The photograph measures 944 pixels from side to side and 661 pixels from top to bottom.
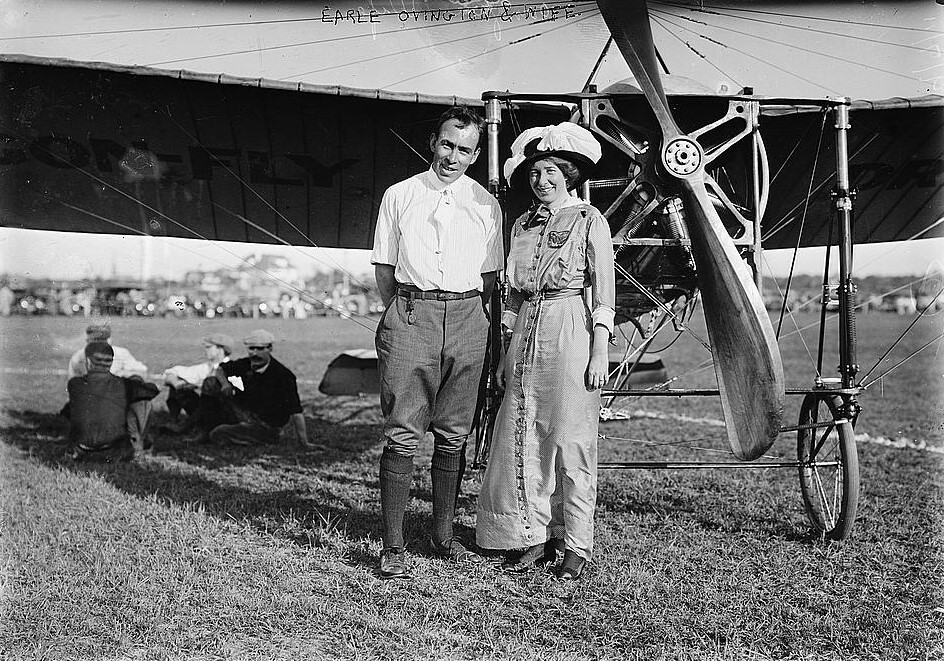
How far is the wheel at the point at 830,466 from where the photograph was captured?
4.22m

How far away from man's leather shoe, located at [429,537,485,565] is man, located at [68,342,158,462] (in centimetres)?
412

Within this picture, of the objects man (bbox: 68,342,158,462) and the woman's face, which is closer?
the woman's face

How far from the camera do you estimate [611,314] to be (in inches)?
139

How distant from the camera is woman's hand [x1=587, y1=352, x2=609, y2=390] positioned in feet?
11.4

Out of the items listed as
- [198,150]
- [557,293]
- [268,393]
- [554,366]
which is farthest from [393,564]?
[268,393]

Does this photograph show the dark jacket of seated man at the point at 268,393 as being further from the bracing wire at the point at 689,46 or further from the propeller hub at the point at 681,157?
the propeller hub at the point at 681,157

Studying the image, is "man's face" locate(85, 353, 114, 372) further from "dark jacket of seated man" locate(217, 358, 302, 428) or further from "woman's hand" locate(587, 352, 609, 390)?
"woman's hand" locate(587, 352, 609, 390)

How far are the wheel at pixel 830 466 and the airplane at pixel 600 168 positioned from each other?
0.07 metres

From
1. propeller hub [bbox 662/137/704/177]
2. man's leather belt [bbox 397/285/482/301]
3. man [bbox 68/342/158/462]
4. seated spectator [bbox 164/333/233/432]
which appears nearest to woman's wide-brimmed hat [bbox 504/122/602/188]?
propeller hub [bbox 662/137/704/177]

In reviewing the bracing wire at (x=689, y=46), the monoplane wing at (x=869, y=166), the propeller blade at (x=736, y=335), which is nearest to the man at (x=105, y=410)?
the propeller blade at (x=736, y=335)

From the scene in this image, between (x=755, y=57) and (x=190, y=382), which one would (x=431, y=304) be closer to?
(x=755, y=57)

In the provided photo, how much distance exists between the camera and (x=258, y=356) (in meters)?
8.16

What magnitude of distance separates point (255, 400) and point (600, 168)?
Answer: 493 cm

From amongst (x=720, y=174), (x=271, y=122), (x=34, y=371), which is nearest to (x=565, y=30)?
(x=720, y=174)
